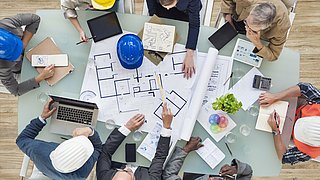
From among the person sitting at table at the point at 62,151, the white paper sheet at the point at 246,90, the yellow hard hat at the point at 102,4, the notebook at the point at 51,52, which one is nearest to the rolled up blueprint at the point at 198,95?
the white paper sheet at the point at 246,90

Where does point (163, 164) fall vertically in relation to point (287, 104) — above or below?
below

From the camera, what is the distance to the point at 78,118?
249cm

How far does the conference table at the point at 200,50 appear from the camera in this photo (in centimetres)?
251

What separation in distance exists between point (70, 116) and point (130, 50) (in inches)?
19.8

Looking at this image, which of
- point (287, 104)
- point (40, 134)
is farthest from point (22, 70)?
point (287, 104)

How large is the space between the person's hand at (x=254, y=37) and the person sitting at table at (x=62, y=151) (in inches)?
39.7

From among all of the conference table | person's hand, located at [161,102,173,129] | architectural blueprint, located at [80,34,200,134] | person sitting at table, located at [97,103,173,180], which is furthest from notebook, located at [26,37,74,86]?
person's hand, located at [161,102,173,129]

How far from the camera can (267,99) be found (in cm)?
251

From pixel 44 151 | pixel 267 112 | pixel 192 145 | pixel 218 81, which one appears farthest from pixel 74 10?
pixel 267 112

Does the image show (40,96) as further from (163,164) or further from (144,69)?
(163,164)

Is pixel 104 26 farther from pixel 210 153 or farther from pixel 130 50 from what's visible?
pixel 210 153

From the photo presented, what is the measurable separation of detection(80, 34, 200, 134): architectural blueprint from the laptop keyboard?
0.23 feet

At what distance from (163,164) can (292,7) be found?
1.23 m

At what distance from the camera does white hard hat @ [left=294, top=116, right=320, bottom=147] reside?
89.7 inches
